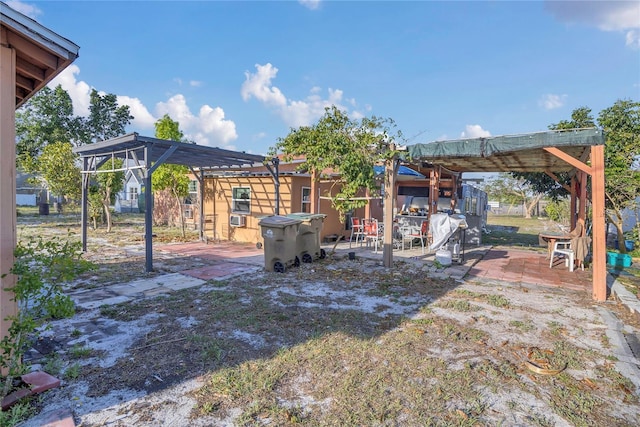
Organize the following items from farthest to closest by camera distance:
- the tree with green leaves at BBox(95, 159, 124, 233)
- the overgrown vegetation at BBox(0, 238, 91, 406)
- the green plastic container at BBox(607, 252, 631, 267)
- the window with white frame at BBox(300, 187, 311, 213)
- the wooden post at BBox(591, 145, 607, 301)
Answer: the tree with green leaves at BBox(95, 159, 124, 233), the window with white frame at BBox(300, 187, 311, 213), the green plastic container at BBox(607, 252, 631, 267), the wooden post at BBox(591, 145, 607, 301), the overgrown vegetation at BBox(0, 238, 91, 406)

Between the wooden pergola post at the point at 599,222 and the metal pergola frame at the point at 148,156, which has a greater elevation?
the metal pergola frame at the point at 148,156

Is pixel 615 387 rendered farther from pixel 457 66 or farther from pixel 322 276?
pixel 457 66

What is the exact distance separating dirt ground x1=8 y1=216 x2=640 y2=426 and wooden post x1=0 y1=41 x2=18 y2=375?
841 millimetres

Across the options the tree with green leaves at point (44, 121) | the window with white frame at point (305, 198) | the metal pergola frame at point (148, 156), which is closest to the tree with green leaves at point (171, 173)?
the metal pergola frame at point (148, 156)

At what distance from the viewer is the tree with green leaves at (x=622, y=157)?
29.0ft

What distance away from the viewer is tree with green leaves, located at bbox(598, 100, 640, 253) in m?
8.84

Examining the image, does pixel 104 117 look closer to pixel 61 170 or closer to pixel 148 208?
pixel 61 170

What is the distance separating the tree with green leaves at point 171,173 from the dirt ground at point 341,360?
830 cm

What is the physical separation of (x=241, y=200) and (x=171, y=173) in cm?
308

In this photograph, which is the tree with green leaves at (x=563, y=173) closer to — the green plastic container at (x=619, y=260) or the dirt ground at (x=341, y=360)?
the green plastic container at (x=619, y=260)

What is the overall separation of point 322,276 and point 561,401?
464 centimetres

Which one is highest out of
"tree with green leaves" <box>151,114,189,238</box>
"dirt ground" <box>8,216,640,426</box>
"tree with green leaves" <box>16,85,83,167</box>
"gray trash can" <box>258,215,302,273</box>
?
"tree with green leaves" <box>16,85,83,167</box>

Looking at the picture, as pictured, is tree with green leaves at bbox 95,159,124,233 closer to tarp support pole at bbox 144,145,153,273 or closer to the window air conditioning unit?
the window air conditioning unit

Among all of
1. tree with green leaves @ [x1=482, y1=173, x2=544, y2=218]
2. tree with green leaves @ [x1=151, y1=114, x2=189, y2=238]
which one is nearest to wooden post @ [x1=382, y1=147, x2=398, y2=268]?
tree with green leaves @ [x1=151, y1=114, x2=189, y2=238]
